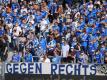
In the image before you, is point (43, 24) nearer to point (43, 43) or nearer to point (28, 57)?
point (43, 43)

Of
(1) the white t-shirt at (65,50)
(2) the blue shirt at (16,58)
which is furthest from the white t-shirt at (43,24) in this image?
(2) the blue shirt at (16,58)

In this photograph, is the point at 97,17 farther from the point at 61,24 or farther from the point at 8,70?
the point at 8,70

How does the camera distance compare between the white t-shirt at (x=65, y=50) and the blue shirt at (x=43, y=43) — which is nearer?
the white t-shirt at (x=65, y=50)

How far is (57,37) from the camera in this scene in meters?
27.3

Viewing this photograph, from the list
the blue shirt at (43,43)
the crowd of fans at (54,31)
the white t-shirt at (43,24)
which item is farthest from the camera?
the white t-shirt at (43,24)

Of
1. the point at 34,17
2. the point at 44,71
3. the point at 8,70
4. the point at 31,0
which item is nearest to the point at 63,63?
the point at 44,71

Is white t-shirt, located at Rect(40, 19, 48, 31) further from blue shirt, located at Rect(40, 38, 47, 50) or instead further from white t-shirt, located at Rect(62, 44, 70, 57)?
white t-shirt, located at Rect(62, 44, 70, 57)

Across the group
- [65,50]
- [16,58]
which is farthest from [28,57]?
[65,50]

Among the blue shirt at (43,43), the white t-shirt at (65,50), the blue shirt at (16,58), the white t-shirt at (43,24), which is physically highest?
the white t-shirt at (43,24)

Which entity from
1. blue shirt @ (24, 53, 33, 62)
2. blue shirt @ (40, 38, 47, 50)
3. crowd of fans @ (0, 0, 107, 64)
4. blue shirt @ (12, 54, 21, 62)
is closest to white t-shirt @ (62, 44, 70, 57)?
crowd of fans @ (0, 0, 107, 64)

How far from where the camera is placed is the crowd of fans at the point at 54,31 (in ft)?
85.8

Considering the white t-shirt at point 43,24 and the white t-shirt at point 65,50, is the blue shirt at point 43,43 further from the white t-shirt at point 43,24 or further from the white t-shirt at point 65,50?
the white t-shirt at point 43,24

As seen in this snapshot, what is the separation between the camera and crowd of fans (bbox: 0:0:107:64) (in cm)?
2616

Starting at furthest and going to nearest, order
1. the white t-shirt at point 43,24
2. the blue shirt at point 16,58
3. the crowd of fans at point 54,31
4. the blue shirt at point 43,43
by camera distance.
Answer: the white t-shirt at point 43,24
the blue shirt at point 43,43
the crowd of fans at point 54,31
the blue shirt at point 16,58
